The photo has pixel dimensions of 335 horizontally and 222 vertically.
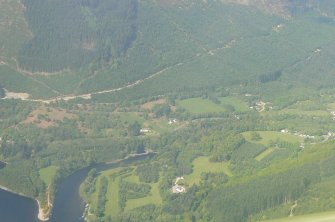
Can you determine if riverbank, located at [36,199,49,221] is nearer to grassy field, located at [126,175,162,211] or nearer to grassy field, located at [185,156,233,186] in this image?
grassy field, located at [126,175,162,211]

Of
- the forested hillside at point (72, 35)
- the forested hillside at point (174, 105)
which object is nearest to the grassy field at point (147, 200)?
the forested hillside at point (174, 105)

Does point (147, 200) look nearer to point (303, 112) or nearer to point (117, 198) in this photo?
point (117, 198)

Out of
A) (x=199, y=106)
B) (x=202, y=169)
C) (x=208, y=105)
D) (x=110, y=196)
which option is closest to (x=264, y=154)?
(x=202, y=169)

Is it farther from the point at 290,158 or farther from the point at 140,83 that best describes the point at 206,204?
the point at 140,83

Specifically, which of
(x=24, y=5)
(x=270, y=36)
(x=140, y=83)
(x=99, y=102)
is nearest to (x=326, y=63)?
(x=270, y=36)

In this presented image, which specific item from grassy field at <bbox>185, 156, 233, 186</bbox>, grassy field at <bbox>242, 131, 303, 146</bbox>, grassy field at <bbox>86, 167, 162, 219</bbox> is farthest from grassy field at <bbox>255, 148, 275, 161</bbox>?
grassy field at <bbox>86, 167, 162, 219</bbox>

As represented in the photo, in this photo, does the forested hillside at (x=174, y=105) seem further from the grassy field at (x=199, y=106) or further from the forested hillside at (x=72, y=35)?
the grassy field at (x=199, y=106)
